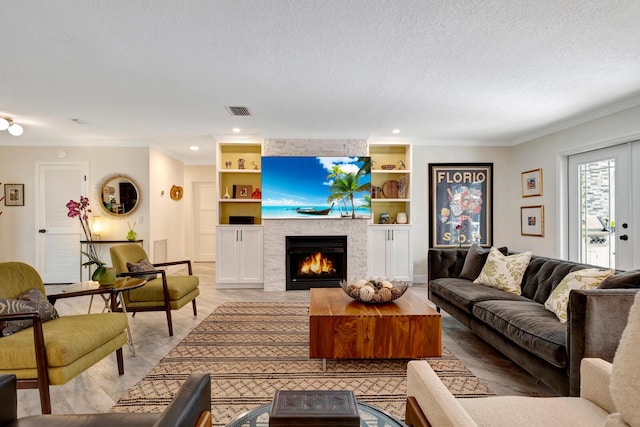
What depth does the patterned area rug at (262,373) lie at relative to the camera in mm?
2074

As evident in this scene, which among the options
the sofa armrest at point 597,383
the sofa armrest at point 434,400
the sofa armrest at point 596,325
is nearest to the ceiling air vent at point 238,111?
the sofa armrest at point 434,400

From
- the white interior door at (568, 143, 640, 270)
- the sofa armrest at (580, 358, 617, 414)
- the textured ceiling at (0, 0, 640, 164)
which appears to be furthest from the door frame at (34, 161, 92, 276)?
the white interior door at (568, 143, 640, 270)

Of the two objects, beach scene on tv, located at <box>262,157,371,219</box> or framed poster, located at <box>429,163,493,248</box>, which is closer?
beach scene on tv, located at <box>262,157,371,219</box>

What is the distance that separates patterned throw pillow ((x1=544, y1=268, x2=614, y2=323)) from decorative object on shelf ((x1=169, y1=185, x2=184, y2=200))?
21.5 feet

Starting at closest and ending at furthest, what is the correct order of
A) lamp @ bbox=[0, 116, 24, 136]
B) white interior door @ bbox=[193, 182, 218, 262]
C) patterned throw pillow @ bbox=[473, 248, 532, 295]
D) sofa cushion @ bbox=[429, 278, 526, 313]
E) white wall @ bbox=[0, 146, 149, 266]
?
sofa cushion @ bbox=[429, 278, 526, 313], patterned throw pillow @ bbox=[473, 248, 532, 295], lamp @ bbox=[0, 116, 24, 136], white wall @ bbox=[0, 146, 149, 266], white interior door @ bbox=[193, 182, 218, 262]

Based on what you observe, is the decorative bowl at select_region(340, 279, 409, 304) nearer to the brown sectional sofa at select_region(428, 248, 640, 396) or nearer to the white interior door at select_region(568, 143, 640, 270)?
the brown sectional sofa at select_region(428, 248, 640, 396)

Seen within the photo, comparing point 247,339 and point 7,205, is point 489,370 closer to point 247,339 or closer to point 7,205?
point 247,339

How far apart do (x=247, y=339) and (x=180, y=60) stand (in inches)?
98.5

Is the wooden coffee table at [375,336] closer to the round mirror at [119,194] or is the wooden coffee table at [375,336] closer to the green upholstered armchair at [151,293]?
the green upholstered armchair at [151,293]

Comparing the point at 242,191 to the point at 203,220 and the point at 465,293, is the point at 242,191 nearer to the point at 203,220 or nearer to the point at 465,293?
the point at 203,220

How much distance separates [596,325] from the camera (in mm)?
1747

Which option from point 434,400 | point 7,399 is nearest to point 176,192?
point 7,399

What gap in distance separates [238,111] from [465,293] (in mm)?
3247

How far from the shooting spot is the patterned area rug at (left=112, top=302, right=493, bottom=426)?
2074mm
